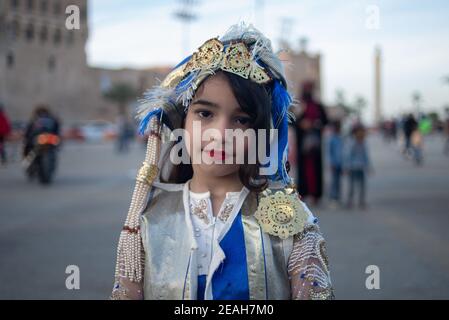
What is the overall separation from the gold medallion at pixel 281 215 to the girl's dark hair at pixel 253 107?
0.08 metres

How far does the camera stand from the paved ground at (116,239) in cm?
522

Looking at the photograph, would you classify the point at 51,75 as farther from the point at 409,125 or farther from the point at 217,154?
the point at 217,154

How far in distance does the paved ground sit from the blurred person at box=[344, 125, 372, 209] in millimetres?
342

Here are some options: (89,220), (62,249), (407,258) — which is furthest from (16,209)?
(407,258)

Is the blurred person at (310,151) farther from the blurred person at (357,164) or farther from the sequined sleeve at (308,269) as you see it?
the sequined sleeve at (308,269)

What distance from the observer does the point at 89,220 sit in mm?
8734

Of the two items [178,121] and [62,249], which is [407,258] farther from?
[178,121]

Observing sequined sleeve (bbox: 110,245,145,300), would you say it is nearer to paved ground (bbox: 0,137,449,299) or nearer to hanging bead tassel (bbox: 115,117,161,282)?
hanging bead tassel (bbox: 115,117,161,282)

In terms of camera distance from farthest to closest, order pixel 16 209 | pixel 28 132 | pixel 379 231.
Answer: pixel 28 132 → pixel 16 209 → pixel 379 231

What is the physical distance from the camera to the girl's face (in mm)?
2078

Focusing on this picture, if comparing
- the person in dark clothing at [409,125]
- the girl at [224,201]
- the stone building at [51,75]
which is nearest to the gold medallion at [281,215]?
the girl at [224,201]

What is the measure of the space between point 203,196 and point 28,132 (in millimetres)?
13395

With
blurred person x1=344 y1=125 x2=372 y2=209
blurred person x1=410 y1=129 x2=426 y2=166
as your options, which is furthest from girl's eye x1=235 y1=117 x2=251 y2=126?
blurred person x1=410 y1=129 x2=426 y2=166

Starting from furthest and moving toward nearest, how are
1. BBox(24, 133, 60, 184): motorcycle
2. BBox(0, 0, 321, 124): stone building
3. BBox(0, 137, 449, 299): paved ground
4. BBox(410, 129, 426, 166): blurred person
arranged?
BBox(0, 0, 321, 124): stone building < BBox(410, 129, 426, 166): blurred person < BBox(24, 133, 60, 184): motorcycle < BBox(0, 137, 449, 299): paved ground
